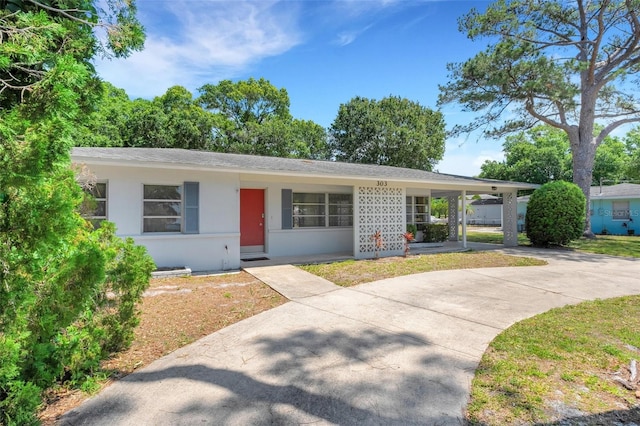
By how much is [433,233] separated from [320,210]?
6.04 m

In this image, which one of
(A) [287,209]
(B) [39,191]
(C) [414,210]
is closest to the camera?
(B) [39,191]

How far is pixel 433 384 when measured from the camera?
3.15 m

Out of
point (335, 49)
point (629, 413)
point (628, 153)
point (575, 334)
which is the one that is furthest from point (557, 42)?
point (628, 153)

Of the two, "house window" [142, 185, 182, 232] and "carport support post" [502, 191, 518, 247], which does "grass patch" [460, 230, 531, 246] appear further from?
"house window" [142, 185, 182, 232]

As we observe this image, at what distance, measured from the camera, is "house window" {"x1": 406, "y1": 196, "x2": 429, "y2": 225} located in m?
15.1

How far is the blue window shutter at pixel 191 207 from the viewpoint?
861 cm

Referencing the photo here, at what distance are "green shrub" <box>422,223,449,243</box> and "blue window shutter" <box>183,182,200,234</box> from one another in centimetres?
1039

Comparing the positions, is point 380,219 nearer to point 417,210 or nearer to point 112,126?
point 417,210

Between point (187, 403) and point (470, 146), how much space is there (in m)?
21.8

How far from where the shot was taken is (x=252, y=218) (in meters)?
11.4

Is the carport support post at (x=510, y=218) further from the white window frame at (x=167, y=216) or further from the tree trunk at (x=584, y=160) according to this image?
the white window frame at (x=167, y=216)

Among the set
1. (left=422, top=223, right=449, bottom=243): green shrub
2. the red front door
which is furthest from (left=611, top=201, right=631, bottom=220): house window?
the red front door

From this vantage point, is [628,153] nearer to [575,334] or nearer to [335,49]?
[335,49]

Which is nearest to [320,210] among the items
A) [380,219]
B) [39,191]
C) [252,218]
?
[380,219]
